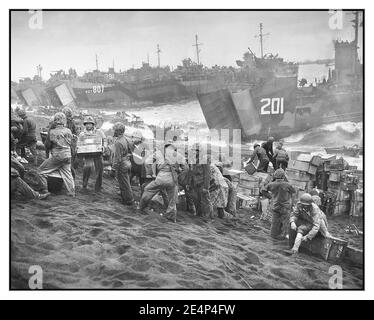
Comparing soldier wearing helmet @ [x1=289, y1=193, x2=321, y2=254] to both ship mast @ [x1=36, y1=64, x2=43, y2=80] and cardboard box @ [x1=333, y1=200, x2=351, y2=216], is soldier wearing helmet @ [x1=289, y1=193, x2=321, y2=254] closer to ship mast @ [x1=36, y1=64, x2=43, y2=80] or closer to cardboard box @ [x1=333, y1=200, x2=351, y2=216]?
cardboard box @ [x1=333, y1=200, x2=351, y2=216]

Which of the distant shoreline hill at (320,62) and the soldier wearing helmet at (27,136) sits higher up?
the distant shoreline hill at (320,62)

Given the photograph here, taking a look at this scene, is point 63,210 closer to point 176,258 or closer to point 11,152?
point 11,152

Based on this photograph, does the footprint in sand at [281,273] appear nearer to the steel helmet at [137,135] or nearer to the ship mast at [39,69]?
the steel helmet at [137,135]

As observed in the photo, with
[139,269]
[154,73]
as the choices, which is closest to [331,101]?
[154,73]

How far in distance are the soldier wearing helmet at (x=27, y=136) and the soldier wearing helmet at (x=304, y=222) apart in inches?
139

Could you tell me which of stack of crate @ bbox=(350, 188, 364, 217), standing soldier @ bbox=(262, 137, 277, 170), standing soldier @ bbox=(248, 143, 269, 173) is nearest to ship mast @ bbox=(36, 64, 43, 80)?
standing soldier @ bbox=(248, 143, 269, 173)

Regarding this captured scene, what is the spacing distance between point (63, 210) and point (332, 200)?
11.9 ft

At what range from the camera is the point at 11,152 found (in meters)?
6.64

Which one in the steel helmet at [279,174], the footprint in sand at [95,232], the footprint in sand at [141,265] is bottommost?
the footprint in sand at [141,265]

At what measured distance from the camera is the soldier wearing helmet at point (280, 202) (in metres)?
6.70

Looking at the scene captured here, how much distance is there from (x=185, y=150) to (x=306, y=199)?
5.67 ft

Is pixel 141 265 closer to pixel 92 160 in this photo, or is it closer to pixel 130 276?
pixel 130 276

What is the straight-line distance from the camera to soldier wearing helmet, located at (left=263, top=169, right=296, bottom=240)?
670 centimetres

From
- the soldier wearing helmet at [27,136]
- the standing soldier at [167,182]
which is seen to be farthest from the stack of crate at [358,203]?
the soldier wearing helmet at [27,136]
